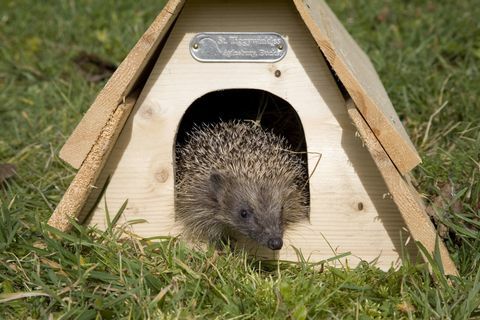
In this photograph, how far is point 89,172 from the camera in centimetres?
387

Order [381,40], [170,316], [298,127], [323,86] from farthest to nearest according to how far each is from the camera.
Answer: [381,40] < [298,127] < [323,86] < [170,316]

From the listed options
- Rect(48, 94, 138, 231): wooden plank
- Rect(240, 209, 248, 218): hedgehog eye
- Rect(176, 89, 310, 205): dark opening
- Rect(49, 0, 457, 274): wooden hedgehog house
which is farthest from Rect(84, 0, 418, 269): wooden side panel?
Rect(176, 89, 310, 205): dark opening

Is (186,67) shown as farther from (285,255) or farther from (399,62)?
(399,62)

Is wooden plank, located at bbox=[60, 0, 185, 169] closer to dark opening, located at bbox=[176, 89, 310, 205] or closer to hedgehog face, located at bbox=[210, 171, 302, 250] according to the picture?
hedgehog face, located at bbox=[210, 171, 302, 250]

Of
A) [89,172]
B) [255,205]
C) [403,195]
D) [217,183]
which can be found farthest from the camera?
[217,183]

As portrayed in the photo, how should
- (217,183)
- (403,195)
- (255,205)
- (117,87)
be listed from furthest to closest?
(217,183) < (255,205) < (117,87) < (403,195)

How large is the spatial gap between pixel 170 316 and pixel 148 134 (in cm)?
118

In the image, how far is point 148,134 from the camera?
13.2 ft

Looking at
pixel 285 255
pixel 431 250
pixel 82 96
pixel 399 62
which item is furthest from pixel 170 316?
pixel 399 62

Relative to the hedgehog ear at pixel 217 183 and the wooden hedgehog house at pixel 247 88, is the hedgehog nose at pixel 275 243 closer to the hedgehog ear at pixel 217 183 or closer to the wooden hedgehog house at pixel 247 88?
the wooden hedgehog house at pixel 247 88

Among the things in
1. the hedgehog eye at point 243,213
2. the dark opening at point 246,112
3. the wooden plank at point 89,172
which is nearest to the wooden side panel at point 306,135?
the wooden plank at point 89,172

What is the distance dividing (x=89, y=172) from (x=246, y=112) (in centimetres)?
135

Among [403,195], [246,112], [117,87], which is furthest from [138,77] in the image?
[403,195]

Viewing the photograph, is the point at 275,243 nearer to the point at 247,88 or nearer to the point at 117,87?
the point at 247,88
